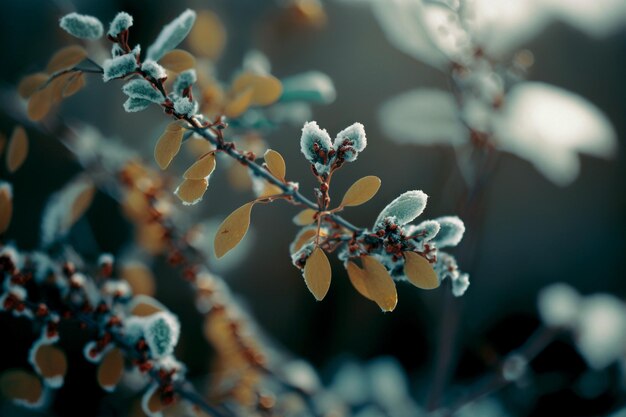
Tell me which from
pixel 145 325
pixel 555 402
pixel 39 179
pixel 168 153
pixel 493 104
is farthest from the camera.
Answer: pixel 39 179

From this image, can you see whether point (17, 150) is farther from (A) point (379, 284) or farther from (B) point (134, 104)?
(A) point (379, 284)

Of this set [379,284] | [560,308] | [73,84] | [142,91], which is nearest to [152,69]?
[142,91]

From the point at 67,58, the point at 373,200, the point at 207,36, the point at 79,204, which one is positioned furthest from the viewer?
the point at 373,200

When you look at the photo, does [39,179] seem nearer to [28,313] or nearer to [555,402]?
[28,313]

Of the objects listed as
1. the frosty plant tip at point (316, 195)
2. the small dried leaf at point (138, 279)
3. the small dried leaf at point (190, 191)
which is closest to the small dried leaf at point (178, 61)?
the frosty plant tip at point (316, 195)

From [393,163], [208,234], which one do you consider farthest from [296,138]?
[208,234]
